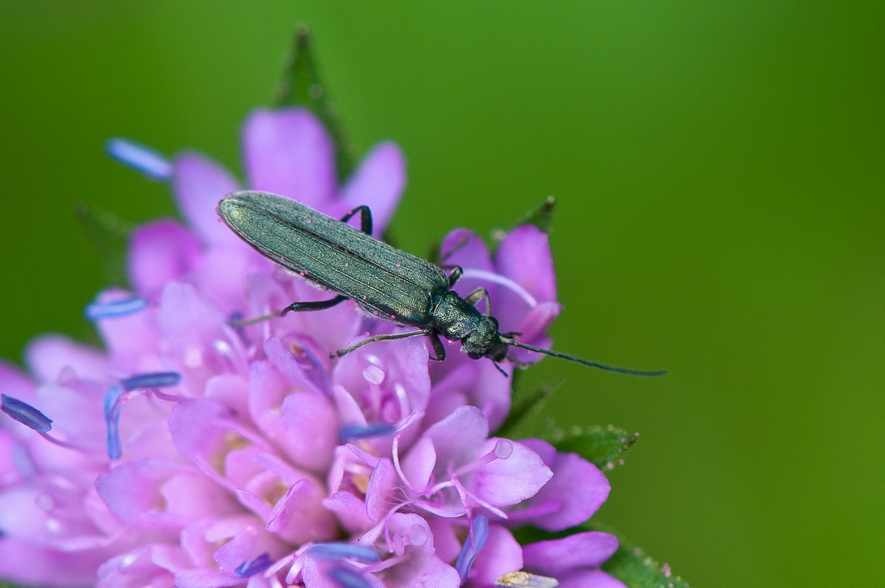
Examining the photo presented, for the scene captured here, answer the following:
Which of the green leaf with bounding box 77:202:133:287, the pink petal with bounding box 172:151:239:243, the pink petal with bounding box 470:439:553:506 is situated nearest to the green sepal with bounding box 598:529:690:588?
the pink petal with bounding box 470:439:553:506

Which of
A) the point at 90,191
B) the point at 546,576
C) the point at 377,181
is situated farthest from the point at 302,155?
the point at 90,191

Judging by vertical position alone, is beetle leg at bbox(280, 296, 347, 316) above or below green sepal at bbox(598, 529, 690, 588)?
above

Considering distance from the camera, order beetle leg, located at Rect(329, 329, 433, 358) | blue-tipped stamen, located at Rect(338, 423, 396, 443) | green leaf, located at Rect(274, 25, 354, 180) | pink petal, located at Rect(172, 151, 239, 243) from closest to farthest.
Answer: blue-tipped stamen, located at Rect(338, 423, 396, 443), beetle leg, located at Rect(329, 329, 433, 358), green leaf, located at Rect(274, 25, 354, 180), pink petal, located at Rect(172, 151, 239, 243)

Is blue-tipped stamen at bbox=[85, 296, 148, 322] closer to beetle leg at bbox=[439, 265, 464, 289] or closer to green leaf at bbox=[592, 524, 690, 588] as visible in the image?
beetle leg at bbox=[439, 265, 464, 289]

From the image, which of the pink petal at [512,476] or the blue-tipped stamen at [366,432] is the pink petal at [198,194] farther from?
the pink petal at [512,476]

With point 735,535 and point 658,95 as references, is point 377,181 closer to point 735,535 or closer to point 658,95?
point 658,95

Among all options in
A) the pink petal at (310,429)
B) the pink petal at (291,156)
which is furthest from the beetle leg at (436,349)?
the pink petal at (291,156)
